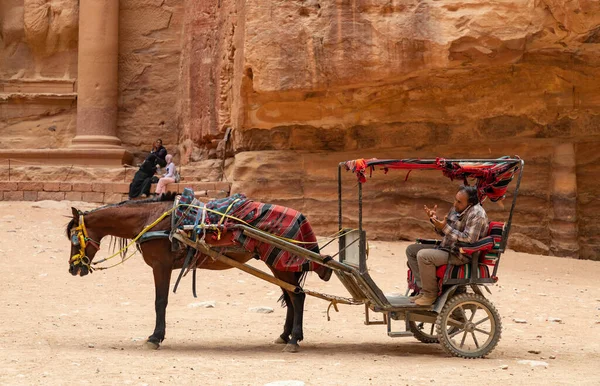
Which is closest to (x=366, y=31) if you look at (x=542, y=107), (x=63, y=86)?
(x=542, y=107)

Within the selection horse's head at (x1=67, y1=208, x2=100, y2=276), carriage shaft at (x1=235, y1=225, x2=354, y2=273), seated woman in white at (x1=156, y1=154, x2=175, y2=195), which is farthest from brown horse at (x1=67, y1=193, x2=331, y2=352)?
seated woman in white at (x1=156, y1=154, x2=175, y2=195)

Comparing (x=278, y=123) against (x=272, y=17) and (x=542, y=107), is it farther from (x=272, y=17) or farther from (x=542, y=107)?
(x=542, y=107)

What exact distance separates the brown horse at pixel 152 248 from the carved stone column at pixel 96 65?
1524 cm

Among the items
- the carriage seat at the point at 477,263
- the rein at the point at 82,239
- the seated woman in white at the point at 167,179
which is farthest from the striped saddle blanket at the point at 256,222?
the seated woman in white at the point at 167,179

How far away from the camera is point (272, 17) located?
15.7 meters

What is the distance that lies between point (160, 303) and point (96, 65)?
16.6m

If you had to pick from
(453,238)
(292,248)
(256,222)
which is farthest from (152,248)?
(453,238)

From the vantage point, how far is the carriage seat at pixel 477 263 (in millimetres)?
7602

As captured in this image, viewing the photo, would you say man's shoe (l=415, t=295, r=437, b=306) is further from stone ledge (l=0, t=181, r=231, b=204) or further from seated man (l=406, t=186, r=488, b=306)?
stone ledge (l=0, t=181, r=231, b=204)

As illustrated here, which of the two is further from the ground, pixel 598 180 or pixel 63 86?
pixel 63 86

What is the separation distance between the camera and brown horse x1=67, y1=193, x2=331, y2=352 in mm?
8031

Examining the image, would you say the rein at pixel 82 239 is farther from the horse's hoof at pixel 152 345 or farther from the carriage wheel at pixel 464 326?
the carriage wheel at pixel 464 326

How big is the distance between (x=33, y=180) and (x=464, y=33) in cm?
1253

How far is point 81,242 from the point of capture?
26.4 ft
